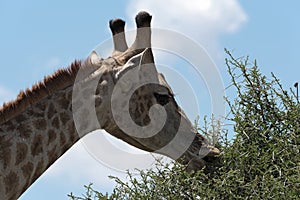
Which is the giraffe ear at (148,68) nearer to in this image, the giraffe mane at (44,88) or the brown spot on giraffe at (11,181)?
the giraffe mane at (44,88)

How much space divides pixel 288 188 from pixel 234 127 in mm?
830

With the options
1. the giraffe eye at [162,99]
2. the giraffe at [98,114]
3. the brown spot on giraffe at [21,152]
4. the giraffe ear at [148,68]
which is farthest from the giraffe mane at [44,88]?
the giraffe eye at [162,99]

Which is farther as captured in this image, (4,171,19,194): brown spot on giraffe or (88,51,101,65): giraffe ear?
(88,51,101,65): giraffe ear

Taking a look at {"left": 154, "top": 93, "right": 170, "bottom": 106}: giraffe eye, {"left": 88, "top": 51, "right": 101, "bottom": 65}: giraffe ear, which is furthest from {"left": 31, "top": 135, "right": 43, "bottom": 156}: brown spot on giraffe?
{"left": 154, "top": 93, "right": 170, "bottom": 106}: giraffe eye

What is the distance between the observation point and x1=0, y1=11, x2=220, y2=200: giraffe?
477 centimetres

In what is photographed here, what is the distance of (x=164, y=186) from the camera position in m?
4.94

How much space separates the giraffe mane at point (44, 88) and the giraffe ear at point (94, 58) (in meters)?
0.05

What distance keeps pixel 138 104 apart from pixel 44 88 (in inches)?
32.1

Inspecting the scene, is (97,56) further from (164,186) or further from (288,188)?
(288,188)

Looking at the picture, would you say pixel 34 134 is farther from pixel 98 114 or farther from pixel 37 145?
pixel 98 114

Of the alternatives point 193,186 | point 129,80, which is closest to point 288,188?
point 193,186

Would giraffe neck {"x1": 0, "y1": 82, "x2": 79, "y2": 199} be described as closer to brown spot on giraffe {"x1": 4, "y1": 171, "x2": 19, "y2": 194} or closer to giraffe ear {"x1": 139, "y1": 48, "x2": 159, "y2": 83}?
brown spot on giraffe {"x1": 4, "y1": 171, "x2": 19, "y2": 194}

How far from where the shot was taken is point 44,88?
5.07m

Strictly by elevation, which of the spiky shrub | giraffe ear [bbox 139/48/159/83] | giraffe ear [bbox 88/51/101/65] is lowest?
the spiky shrub
